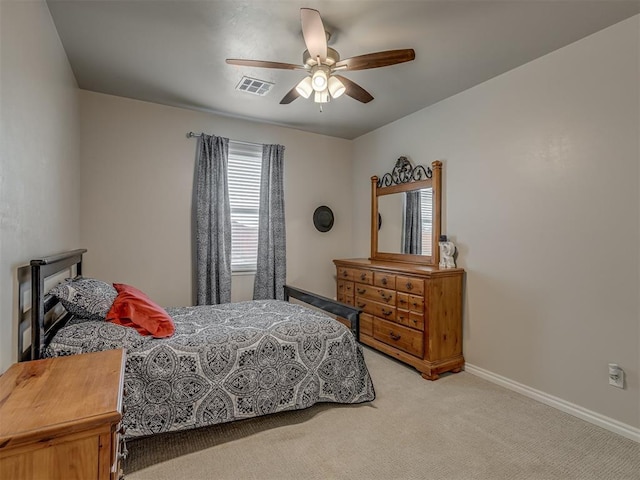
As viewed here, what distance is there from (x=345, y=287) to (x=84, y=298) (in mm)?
2738

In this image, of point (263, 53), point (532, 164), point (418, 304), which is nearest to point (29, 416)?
point (263, 53)

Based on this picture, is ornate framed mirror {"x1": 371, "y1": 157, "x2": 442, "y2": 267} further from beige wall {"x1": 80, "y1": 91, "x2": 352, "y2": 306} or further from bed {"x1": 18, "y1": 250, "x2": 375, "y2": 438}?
bed {"x1": 18, "y1": 250, "x2": 375, "y2": 438}

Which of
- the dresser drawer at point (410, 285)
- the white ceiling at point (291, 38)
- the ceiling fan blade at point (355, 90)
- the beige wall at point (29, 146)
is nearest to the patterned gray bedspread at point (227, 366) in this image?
the beige wall at point (29, 146)

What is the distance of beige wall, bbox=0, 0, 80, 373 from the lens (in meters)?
1.41

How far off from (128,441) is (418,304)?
2.40 meters

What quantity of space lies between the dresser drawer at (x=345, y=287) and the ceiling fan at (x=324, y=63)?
2.23m

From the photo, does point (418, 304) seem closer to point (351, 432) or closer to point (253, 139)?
point (351, 432)

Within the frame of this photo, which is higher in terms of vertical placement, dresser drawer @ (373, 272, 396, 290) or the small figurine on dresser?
the small figurine on dresser

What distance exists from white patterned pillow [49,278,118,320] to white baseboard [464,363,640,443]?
307cm

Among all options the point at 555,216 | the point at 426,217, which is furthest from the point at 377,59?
the point at 426,217

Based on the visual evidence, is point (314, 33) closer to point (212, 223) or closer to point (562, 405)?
point (212, 223)

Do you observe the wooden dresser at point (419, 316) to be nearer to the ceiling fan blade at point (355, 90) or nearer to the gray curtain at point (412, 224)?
the gray curtain at point (412, 224)

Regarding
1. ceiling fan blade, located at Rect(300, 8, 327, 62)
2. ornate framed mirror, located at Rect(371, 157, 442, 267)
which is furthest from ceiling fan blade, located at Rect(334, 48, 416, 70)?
ornate framed mirror, located at Rect(371, 157, 442, 267)

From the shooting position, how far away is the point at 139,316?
85.0 inches
